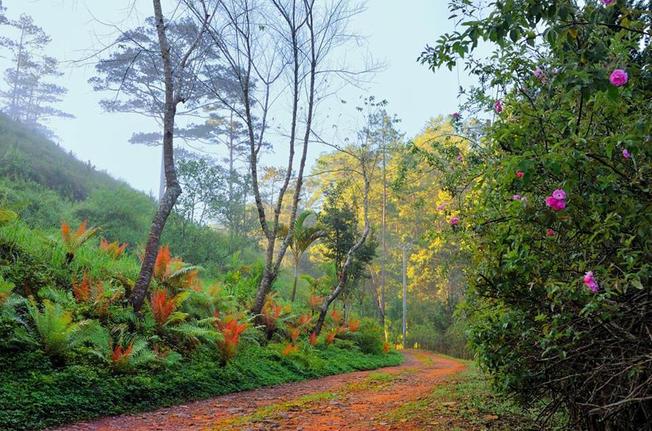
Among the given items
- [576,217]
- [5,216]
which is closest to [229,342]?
[5,216]

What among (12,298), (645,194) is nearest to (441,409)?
(645,194)

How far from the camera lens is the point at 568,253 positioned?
307 cm

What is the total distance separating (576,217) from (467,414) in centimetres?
304

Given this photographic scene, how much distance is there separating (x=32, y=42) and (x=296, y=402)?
1464 inches

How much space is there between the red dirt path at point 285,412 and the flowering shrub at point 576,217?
5.99 ft

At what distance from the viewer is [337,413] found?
556 centimetres

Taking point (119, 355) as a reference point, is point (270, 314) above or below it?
above

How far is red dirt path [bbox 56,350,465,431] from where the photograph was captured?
477cm

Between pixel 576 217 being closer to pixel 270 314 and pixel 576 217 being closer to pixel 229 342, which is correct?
pixel 229 342

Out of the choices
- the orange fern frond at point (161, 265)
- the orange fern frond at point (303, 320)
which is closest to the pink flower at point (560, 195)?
the orange fern frond at point (161, 265)

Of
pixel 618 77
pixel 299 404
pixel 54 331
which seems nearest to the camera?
pixel 618 77

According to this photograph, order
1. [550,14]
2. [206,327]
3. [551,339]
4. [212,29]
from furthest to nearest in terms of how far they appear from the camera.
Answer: [212,29] → [206,327] → [551,339] → [550,14]

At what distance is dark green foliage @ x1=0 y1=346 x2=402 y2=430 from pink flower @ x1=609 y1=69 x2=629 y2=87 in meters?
5.35

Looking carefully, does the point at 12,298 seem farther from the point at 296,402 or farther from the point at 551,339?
the point at 551,339
